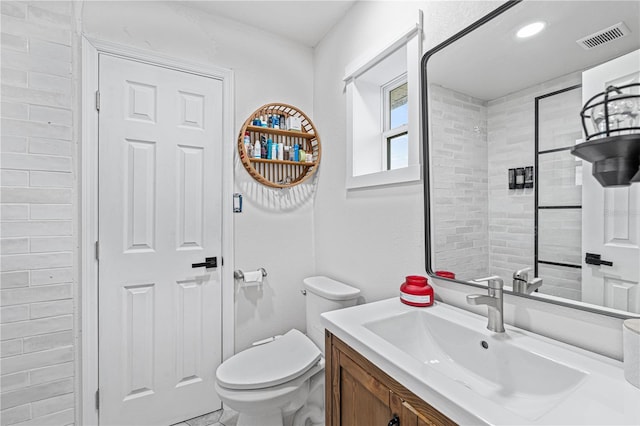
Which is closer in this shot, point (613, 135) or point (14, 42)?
point (613, 135)

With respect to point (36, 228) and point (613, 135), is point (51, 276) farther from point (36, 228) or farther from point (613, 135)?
point (613, 135)

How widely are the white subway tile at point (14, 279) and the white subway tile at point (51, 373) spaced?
0.43 meters

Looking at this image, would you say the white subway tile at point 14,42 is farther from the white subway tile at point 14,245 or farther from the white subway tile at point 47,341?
the white subway tile at point 47,341

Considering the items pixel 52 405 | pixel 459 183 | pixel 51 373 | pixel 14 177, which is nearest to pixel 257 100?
pixel 14 177

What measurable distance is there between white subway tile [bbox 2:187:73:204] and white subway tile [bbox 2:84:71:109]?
43 centimetres

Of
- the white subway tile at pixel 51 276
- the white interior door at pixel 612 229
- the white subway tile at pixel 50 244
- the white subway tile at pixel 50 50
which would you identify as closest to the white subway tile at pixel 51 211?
the white subway tile at pixel 50 244

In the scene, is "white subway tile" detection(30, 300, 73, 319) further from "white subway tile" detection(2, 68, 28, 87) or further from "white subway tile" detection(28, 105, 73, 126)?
"white subway tile" detection(2, 68, 28, 87)

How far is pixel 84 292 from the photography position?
156cm

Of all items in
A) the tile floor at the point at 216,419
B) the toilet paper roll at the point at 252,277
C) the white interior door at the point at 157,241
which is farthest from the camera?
the toilet paper roll at the point at 252,277

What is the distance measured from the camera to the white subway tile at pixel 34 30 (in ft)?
4.61

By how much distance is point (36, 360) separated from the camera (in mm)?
1457

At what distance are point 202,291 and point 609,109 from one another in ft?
6.65

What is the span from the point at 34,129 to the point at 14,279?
0.73 metres

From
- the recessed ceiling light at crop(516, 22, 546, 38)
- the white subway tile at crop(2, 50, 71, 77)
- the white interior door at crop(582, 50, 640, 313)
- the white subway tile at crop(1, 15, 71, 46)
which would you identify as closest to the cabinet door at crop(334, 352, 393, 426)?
the white interior door at crop(582, 50, 640, 313)
